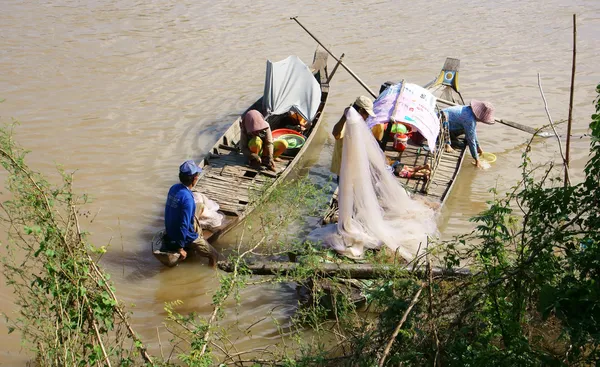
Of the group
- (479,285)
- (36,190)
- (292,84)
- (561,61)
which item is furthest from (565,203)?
(561,61)

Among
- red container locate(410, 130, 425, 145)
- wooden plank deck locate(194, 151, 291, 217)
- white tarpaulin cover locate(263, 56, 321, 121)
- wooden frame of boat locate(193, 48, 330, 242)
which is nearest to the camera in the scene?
wooden frame of boat locate(193, 48, 330, 242)

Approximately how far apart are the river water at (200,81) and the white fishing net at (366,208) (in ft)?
3.10

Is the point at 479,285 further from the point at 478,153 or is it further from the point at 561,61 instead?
the point at 561,61

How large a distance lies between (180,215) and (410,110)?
3.39 metres

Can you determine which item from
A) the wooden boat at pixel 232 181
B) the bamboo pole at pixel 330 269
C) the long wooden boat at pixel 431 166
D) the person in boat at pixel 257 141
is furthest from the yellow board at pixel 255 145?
the bamboo pole at pixel 330 269

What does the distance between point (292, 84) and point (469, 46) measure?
228 inches

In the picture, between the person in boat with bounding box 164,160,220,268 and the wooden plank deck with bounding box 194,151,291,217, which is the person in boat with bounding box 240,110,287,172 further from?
the person in boat with bounding box 164,160,220,268

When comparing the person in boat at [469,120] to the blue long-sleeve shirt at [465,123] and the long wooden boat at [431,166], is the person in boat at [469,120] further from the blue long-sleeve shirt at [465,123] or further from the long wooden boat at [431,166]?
the long wooden boat at [431,166]

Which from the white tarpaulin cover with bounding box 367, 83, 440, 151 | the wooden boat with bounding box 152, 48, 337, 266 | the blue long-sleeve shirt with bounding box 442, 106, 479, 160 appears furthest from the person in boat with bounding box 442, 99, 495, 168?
the wooden boat with bounding box 152, 48, 337, 266

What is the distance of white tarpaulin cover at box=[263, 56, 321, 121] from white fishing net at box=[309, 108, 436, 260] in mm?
3001

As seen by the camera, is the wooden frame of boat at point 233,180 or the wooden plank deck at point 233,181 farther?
the wooden plank deck at point 233,181

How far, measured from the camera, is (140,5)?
15.9 metres

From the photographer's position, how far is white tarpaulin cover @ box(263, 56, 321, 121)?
8992mm

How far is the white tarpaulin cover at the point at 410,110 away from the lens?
7.68m
